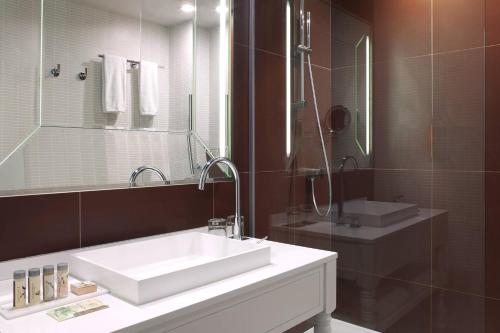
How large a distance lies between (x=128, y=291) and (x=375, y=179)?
1.33 m

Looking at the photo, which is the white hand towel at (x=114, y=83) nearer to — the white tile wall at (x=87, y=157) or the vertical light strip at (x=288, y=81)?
the white tile wall at (x=87, y=157)

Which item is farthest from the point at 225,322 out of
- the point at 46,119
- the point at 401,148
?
the point at 401,148

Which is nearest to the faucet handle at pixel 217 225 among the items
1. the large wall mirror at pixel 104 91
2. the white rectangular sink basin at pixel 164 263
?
the white rectangular sink basin at pixel 164 263

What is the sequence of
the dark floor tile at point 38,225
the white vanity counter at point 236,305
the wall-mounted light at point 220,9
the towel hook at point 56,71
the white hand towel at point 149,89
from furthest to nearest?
the wall-mounted light at point 220,9 → the white hand towel at point 149,89 → the towel hook at point 56,71 → the dark floor tile at point 38,225 → the white vanity counter at point 236,305

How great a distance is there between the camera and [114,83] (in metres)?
1.54

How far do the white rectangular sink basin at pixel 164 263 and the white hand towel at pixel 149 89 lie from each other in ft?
1.75

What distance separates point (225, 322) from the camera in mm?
1146

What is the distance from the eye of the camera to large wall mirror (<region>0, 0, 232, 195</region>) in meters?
1.32

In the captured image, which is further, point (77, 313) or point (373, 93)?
point (373, 93)

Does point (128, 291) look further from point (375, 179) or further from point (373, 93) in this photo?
point (373, 93)

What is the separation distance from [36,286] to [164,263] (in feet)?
1.75

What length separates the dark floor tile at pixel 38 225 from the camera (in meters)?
1.27

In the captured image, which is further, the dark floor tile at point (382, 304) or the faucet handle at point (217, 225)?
the dark floor tile at point (382, 304)

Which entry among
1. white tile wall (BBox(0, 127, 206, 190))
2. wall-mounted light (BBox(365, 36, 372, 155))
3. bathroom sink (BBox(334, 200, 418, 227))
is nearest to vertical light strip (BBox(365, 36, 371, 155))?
wall-mounted light (BBox(365, 36, 372, 155))
